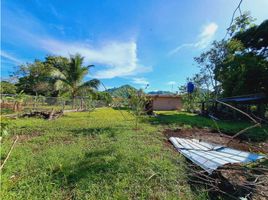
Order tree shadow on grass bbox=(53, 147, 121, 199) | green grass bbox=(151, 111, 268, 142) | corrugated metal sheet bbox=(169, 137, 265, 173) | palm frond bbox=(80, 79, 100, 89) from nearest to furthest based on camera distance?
tree shadow on grass bbox=(53, 147, 121, 199) < corrugated metal sheet bbox=(169, 137, 265, 173) < green grass bbox=(151, 111, 268, 142) < palm frond bbox=(80, 79, 100, 89)

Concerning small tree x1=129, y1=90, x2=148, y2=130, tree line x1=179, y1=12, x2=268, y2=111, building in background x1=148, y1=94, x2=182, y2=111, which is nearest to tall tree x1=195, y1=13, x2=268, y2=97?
tree line x1=179, y1=12, x2=268, y2=111

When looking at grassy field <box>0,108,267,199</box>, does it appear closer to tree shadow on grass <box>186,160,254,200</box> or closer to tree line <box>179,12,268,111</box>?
tree shadow on grass <box>186,160,254,200</box>

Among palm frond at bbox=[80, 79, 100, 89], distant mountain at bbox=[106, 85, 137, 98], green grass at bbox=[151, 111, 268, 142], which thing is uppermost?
palm frond at bbox=[80, 79, 100, 89]

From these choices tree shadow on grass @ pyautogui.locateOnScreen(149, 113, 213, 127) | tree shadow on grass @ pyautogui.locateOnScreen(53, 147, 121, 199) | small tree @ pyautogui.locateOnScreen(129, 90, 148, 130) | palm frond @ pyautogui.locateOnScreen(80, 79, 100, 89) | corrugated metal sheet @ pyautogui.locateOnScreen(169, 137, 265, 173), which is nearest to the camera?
tree shadow on grass @ pyautogui.locateOnScreen(53, 147, 121, 199)

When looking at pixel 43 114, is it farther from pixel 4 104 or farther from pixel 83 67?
pixel 83 67

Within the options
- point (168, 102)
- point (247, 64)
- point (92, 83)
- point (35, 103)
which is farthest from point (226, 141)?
point (168, 102)

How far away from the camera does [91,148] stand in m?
4.37

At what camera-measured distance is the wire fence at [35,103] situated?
1136cm

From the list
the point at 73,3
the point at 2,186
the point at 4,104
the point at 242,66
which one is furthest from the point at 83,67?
the point at 2,186

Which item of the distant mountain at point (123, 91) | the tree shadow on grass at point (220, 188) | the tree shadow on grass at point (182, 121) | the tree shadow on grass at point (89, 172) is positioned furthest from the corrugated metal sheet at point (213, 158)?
the tree shadow on grass at point (182, 121)

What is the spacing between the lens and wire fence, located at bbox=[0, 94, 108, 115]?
11.4 meters

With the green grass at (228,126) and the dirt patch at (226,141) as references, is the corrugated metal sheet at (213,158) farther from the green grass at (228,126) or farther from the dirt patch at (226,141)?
the green grass at (228,126)

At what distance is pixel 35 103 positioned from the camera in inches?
518

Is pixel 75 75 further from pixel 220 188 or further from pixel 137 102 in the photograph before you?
pixel 220 188
